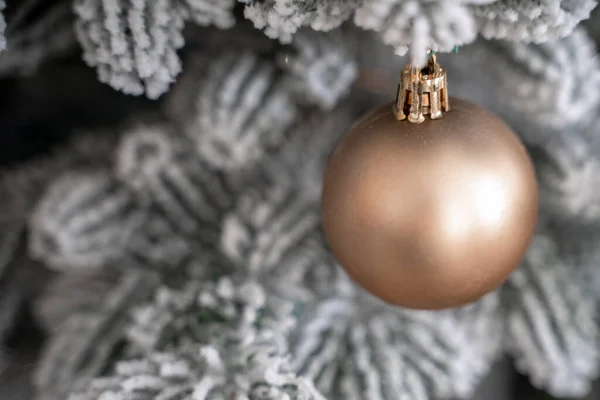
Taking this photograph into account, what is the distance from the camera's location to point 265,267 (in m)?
0.42

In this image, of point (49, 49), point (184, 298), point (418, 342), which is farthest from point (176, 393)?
point (49, 49)

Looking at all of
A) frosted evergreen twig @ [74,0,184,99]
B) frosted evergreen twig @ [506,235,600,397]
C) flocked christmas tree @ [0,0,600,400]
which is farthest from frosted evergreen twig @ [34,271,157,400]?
frosted evergreen twig @ [506,235,600,397]

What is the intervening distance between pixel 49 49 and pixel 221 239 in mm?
201

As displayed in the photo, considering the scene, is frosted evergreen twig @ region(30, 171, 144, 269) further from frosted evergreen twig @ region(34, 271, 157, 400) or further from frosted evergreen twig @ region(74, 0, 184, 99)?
frosted evergreen twig @ region(74, 0, 184, 99)

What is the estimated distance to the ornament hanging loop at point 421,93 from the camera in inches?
12.4

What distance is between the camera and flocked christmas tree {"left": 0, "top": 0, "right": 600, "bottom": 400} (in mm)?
331

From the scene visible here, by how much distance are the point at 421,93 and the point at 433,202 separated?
64 mm

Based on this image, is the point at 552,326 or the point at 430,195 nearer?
the point at 430,195

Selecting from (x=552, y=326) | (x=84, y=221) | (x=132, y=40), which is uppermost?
(x=132, y=40)

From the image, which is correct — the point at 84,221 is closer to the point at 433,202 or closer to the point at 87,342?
the point at 87,342

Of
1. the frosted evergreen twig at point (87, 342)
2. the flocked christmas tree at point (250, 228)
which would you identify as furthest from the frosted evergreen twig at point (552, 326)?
the frosted evergreen twig at point (87, 342)

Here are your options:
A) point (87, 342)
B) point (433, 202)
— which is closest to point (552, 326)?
point (433, 202)

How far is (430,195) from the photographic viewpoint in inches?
12.0

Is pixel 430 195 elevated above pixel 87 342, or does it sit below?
above
